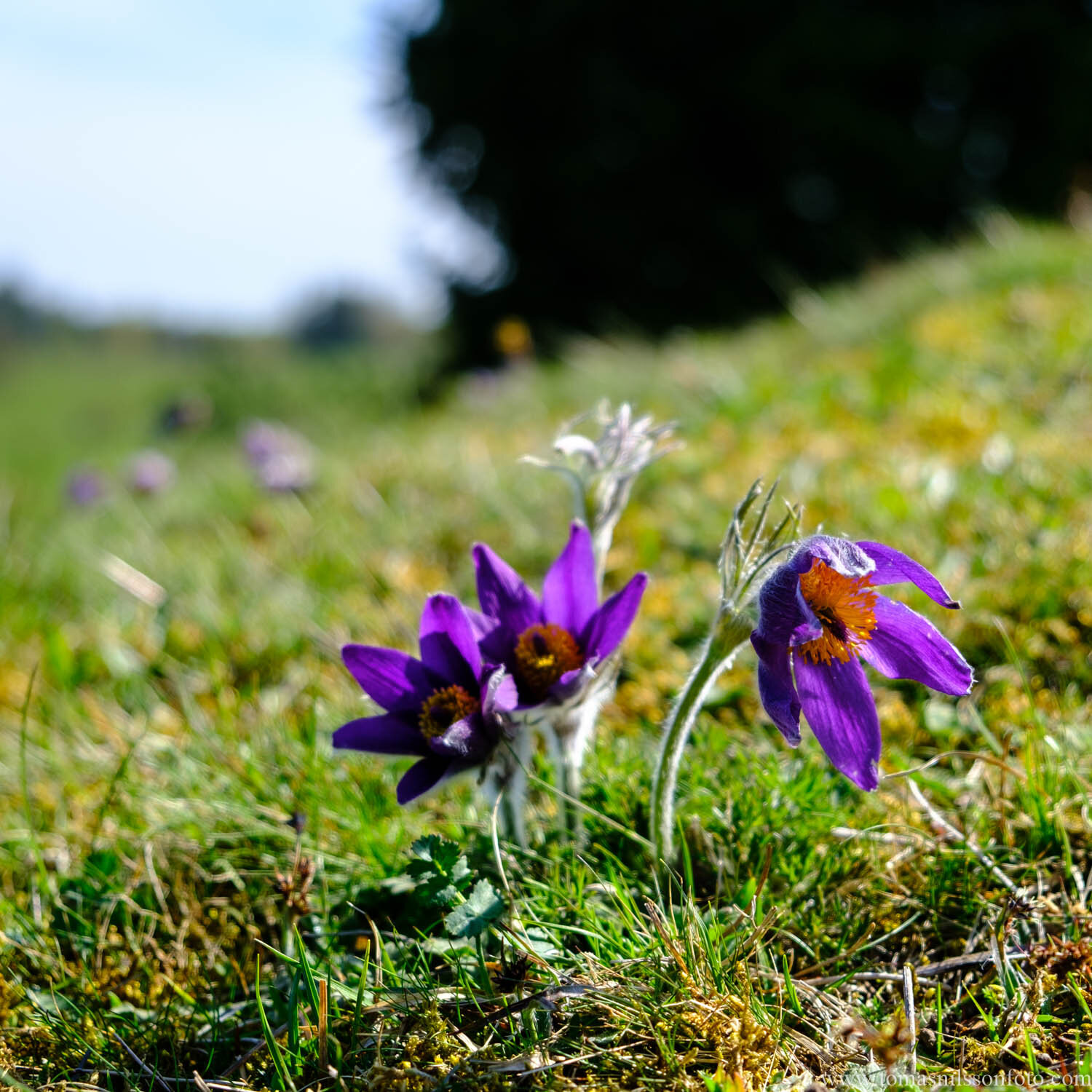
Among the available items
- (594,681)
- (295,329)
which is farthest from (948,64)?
(295,329)

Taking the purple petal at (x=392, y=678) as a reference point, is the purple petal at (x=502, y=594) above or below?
above

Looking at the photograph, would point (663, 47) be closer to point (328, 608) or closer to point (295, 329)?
point (328, 608)

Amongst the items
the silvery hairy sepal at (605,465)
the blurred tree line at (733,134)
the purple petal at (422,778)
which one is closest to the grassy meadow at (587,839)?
the purple petal at (422,778)

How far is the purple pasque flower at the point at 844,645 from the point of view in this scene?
119 centimetres

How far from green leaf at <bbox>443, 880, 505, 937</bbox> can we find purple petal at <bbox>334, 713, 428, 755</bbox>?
22cm

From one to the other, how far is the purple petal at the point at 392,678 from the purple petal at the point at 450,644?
2 cm

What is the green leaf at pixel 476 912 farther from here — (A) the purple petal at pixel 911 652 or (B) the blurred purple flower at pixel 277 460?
(B) the blurred purple flower at pixel 277 460

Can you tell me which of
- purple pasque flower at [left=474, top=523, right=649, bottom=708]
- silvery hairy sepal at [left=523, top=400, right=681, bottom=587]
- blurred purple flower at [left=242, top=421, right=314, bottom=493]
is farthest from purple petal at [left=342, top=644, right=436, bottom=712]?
blurred purple flower at [left=242, top=421, right=314, bottom=493]

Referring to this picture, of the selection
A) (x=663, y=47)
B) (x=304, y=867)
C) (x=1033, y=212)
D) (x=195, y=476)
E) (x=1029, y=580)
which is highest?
(x=663, y=47)

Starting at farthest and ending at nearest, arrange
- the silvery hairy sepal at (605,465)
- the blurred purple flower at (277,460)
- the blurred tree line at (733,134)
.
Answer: the blurred tree line at (733,134) < the blurred purple flower at (277,460) < the silvery hairy sepal at (605,465)

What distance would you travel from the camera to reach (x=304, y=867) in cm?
155

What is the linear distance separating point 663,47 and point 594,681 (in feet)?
50.8

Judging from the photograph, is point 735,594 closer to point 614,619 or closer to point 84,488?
point 614,619

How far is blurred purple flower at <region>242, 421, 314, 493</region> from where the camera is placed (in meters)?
4.10
